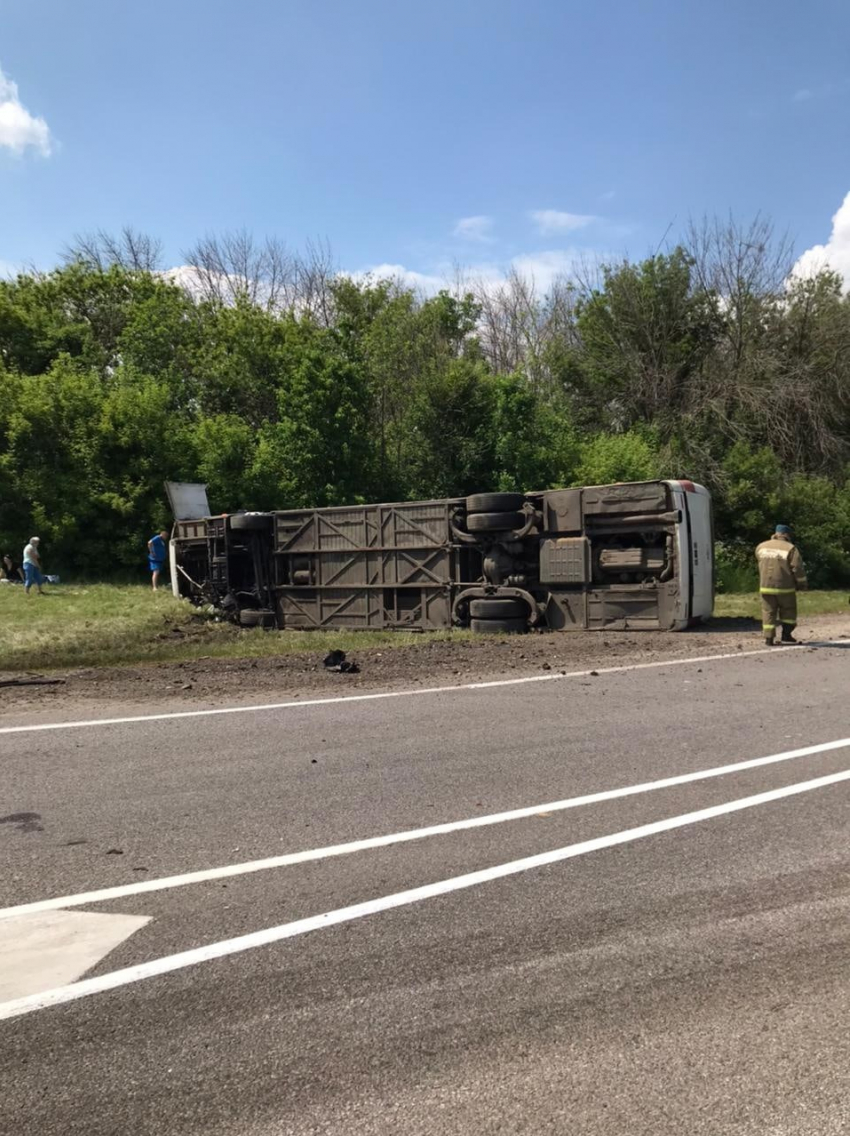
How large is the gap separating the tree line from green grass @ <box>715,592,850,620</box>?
2202 mm

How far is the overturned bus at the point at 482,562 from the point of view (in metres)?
14.8

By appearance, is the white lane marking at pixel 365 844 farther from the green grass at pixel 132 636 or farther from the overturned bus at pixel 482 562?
the green grass at pixel 132 636

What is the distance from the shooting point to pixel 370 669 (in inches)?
476

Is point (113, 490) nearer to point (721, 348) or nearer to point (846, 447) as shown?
point (721, 348)

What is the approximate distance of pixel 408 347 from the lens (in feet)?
115

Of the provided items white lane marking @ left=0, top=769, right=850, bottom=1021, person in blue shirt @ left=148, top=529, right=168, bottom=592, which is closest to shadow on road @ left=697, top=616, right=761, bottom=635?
white lane marking @ left=0, top=769, right=850, bottom=1021

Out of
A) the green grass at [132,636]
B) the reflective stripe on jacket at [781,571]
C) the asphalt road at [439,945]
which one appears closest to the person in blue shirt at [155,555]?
the green grass at [132,636]

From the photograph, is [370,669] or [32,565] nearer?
[370,669]

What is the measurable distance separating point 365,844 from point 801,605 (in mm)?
20191

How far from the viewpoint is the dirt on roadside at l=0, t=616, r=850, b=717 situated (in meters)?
10.3

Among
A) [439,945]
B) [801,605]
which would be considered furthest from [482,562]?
[439,945]

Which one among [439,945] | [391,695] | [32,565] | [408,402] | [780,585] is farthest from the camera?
A: [408,402]

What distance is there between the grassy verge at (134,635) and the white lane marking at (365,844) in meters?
8.64

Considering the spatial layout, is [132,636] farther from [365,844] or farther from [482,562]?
[365,844]
